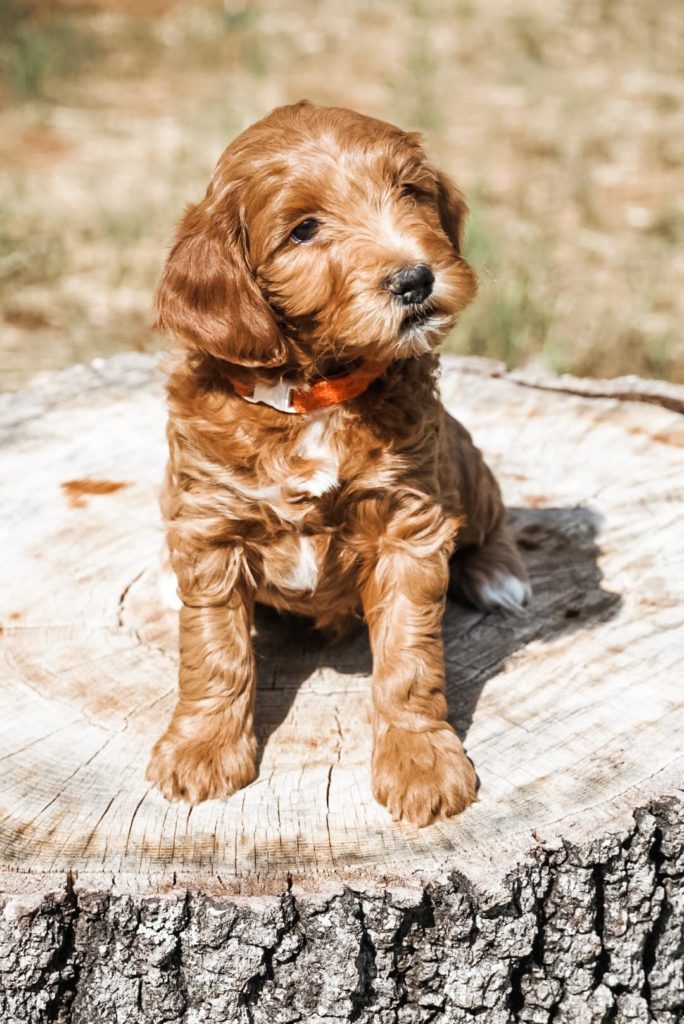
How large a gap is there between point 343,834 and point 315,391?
113 centimetres

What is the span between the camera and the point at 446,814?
2.92m

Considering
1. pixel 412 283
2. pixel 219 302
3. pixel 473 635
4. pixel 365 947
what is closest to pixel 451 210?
pixel 412 283

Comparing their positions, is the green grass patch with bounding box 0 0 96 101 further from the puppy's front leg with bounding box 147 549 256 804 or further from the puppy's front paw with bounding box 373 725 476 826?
the puppy's front paw with bounding box 373 725 476 826

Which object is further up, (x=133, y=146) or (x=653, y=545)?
(x=653, y=545)

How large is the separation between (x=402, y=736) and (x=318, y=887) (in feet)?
1.93

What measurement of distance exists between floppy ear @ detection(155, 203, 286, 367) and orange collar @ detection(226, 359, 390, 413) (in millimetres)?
126

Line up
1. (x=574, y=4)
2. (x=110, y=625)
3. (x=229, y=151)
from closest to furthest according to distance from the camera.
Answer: (x=229, y=151) → (x=110, y=625) → (x=574, y=4)

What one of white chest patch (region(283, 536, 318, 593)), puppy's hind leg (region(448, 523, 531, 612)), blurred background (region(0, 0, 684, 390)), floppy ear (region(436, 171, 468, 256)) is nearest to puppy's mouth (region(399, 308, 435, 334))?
floppy ear (region(436, 171, 468, 256))

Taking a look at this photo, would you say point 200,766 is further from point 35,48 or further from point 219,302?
point 35,48

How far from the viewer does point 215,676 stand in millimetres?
3244

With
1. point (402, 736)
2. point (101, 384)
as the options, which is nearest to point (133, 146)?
point (101, 384)

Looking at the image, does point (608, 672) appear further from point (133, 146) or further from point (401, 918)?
point (133, 146)

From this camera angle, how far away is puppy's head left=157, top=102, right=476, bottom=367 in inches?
111

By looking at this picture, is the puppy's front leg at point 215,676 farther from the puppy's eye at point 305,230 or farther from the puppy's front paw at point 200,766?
the puppy's eye at point 305,230
